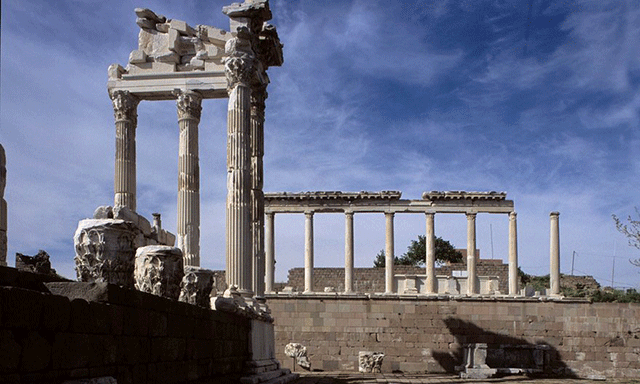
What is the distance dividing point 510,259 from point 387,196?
7106mm

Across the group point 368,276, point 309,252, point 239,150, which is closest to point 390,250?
point 309,252

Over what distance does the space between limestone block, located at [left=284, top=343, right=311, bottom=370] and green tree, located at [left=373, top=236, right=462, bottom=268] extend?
1574 inches

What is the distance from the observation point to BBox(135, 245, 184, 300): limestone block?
1080 centimetres

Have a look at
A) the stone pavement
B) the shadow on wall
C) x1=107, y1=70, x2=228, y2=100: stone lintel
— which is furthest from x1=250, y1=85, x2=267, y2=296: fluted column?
the shadow on wall

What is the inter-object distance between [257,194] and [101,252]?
9.30 meters

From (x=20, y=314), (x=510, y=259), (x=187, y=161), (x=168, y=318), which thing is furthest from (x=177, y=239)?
(x=510, y=259)

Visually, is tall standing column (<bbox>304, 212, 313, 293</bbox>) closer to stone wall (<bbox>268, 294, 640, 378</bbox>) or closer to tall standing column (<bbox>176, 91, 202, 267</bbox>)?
stone wall (<bbox>268, 294, 640, 378</bbox>)

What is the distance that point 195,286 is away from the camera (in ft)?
42.5

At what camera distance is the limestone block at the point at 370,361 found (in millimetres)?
28672

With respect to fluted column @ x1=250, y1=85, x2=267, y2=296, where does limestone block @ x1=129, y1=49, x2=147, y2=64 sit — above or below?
above

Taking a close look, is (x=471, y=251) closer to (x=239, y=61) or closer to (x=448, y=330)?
(x=448, y=330)

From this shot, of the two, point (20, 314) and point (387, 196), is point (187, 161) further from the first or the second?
point (387, 196)

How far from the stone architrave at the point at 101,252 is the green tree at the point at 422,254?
5990cm

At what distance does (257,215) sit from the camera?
1842 centimetres
